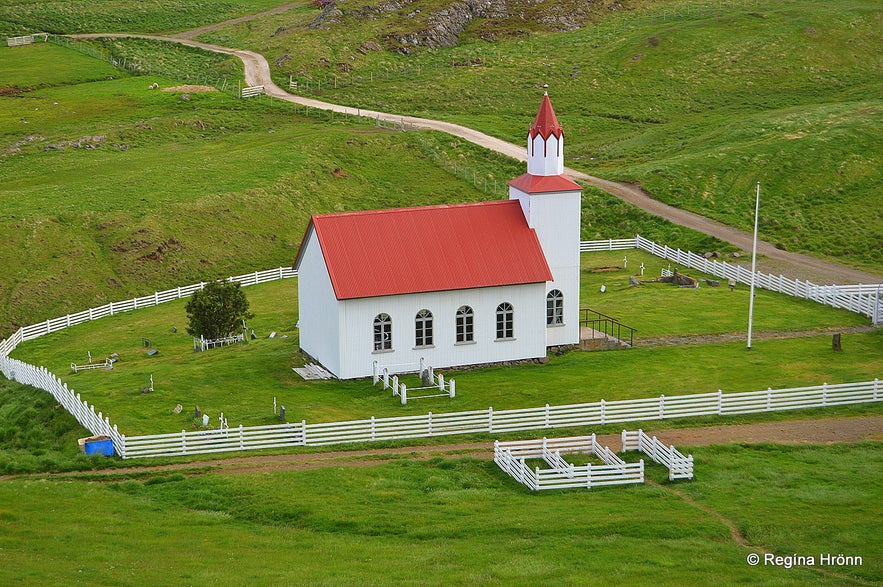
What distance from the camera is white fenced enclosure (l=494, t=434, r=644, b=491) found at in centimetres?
3862

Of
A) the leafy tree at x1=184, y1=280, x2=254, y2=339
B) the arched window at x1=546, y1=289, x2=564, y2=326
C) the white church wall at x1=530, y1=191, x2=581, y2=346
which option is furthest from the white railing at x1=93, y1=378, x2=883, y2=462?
the leafy tree at x1=184, y1=280, x2=254, y2=339

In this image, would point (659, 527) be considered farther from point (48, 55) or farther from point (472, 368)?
point (48, 55)

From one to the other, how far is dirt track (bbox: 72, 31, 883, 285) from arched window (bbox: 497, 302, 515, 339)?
2342 cm

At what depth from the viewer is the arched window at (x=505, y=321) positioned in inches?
2084

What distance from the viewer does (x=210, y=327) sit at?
5747 cm

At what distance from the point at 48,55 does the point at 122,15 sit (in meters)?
18.9

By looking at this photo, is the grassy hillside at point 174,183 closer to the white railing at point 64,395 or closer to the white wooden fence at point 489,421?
the white railing at point 64,395

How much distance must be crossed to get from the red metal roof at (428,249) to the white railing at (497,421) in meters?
7.68

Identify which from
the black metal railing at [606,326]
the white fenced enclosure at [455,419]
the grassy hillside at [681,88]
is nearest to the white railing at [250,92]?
the grassy hillside at [681,88]

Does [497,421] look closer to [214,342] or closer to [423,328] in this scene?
[423,328]

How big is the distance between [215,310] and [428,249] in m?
11.2

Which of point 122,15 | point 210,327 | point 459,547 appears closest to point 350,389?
point 210,327

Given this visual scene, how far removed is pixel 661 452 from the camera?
40.5 m

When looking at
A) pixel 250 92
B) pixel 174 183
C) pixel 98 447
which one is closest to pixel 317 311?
pixel 98 447
